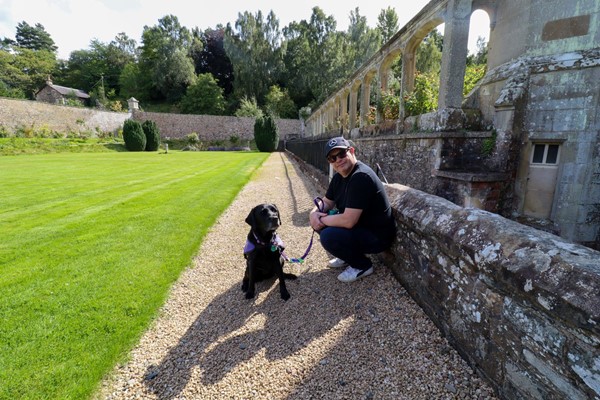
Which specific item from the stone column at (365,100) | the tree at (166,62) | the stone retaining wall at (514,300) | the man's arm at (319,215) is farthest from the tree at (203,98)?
the stone retaining wall at (514,300)

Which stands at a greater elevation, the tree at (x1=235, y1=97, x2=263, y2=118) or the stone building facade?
the tree at (x1=235, y1=97, x2=263, y2=118)

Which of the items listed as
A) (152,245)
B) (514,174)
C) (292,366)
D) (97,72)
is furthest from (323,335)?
(97,72)

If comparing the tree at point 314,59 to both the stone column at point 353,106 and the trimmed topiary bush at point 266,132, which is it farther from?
the stone column at point 353,106

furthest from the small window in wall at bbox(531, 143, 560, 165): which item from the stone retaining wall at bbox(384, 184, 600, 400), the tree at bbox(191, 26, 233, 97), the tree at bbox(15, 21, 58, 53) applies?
the tree at bbox(15, 21, 58, 53)

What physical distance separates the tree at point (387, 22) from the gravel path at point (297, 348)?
51305 mm

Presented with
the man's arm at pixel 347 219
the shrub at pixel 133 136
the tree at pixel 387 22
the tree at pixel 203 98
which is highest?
the tree at pixel 387 22

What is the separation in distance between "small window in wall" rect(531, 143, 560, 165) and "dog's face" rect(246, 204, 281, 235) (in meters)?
4.83

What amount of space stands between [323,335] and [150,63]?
64.7 m

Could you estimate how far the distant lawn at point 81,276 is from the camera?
2.02 metres

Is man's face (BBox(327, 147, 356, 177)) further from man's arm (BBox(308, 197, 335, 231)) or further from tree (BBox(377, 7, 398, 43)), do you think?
tree (BBox(377, 7, 398, 43))

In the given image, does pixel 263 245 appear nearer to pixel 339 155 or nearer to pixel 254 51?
pixel 339 155

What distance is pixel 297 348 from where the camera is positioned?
222cm

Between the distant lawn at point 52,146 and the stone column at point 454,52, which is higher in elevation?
the stone column at point 454,52

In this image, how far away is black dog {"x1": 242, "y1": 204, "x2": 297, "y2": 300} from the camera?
2.87 m
